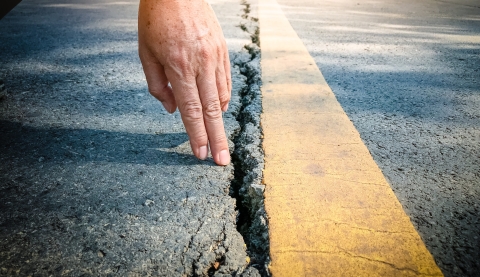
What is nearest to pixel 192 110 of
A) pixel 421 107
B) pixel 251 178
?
pixel 251 178

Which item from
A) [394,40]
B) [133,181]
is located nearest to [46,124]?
[133,181]

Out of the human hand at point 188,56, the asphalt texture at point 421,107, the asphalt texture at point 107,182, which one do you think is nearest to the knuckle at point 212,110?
the human hand at point 188,56

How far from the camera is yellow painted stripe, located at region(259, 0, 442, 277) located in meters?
0.83

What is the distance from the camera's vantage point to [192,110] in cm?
102

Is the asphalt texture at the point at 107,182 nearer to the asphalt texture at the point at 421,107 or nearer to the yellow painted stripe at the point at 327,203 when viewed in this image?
the yellow painted stripe at the point at 327,203

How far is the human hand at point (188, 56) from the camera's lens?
956 millimetres

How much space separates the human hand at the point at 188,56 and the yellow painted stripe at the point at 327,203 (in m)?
0.36

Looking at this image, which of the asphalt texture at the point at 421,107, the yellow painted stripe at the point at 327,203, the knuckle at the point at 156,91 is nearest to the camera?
the yellow painted stripe at the point at 327,203

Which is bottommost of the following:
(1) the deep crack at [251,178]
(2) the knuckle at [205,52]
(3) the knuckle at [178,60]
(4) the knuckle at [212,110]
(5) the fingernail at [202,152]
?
(1) the deep crack at [251,178]

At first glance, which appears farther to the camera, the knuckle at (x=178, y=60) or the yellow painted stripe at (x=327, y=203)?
the knuckle at (x=178, y=60)

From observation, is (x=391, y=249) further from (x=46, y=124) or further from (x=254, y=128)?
(x=46, y=124)

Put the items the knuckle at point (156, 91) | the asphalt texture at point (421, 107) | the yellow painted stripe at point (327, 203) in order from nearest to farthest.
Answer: the yellow painted stripe at point (327, 203), the asphalt texture at point (421, 107), the knuckle at point (156, 91)

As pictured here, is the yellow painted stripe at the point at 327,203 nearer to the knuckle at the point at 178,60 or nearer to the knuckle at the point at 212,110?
the knuckle at the point at 212,110

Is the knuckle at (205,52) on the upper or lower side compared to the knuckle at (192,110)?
upper
